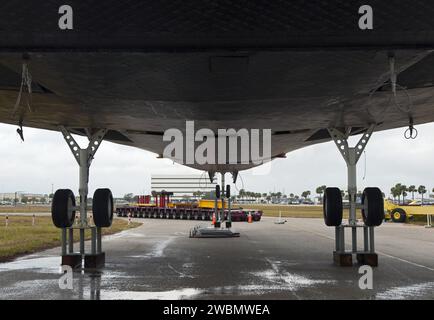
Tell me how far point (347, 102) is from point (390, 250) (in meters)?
7.98

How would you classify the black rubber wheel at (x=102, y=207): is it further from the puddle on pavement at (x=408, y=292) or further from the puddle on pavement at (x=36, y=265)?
the puddle on pavement at (x=408, y=292)

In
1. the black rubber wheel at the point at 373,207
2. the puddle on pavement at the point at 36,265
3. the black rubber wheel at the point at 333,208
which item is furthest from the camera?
the black rubber wheel at the point at 333,208

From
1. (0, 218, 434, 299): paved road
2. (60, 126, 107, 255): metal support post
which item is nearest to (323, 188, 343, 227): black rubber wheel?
(0, 218, 434, 299): paved road

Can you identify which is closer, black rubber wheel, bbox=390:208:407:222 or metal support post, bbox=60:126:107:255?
metal support post, bbox=60:126:107:255

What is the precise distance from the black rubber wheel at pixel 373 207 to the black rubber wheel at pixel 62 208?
6.53 metres

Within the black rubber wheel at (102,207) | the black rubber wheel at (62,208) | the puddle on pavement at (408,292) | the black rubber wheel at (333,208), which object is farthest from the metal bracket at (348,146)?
the black rubber wheel at (62,208)

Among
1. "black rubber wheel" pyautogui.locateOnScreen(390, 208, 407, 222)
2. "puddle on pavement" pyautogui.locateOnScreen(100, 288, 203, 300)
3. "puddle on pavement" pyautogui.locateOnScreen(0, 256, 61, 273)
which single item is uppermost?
"puddle on pavement" pyautogui.locateOnScreen(100, 288, 203, 300)

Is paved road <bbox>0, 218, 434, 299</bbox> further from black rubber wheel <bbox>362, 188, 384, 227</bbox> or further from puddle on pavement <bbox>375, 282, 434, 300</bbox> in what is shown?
black rubber wheel <bbox>362, 188, 384, 227</bbox>

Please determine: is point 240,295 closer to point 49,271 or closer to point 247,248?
point 49,271

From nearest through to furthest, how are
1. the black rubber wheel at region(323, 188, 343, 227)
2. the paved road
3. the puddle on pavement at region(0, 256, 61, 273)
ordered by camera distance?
the paved road < the puddle on pavement at region(0, 256, 61, 273) < the black rubber wheel at region(323, 188, 343, 227)

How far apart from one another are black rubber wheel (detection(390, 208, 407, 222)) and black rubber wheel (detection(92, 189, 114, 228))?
3048cm

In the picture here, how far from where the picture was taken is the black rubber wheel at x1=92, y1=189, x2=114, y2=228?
9.84m

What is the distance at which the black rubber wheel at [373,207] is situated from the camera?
383 inches
